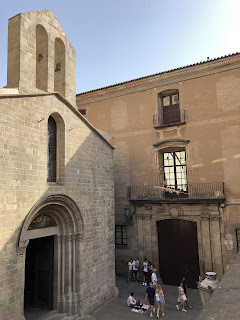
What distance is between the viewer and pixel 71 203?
10.5 metres

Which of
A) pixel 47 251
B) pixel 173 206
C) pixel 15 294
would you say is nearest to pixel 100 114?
pixel 173 206

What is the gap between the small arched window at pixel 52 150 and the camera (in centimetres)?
1010

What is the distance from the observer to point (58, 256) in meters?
10.4

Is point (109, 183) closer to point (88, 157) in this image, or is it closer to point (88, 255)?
point (88, 157)

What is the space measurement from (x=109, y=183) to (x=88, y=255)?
3542mm

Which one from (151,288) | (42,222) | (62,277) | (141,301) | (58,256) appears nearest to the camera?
(42,222)

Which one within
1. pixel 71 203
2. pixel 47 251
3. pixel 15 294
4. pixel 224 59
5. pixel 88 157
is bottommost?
pixel 15 294

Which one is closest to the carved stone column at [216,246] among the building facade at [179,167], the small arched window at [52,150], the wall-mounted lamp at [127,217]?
the building facade at [179,167]

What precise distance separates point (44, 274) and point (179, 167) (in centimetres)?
923

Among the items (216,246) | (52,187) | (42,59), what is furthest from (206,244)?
(42,59)

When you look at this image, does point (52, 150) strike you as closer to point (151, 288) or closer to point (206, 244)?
point (151, 288)

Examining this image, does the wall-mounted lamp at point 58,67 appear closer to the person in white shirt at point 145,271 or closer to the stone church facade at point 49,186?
A: the stone church facade at point 49,186

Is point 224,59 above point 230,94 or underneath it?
above

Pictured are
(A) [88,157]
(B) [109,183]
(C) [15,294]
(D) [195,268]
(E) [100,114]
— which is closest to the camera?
(C) [15,294]
